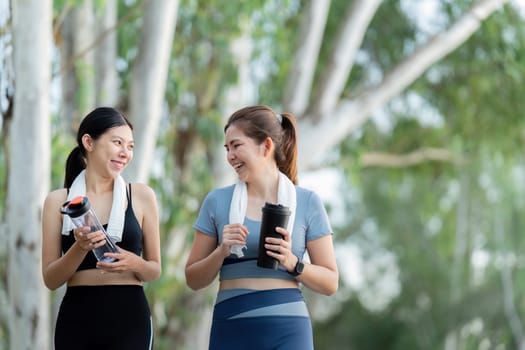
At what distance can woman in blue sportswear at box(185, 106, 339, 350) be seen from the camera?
2936 millimetres

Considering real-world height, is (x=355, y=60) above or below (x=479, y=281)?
above

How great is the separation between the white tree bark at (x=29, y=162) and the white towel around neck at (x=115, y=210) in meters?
1.88

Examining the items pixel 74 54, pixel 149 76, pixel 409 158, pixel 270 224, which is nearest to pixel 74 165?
pixel 270 224

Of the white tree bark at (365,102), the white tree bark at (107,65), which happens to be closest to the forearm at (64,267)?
the white tree bark at (107,65)

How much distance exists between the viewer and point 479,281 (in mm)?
18641

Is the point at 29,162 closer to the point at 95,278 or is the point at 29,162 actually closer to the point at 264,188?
the point at 95,278

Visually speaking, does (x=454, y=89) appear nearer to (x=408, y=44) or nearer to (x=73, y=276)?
(x=408, y=44)

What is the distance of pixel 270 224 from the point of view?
2.78 meters

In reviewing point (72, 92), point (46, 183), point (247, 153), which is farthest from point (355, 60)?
point (247, 153)

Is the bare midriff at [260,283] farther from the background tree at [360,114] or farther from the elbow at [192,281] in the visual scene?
the background tree at [360,114]

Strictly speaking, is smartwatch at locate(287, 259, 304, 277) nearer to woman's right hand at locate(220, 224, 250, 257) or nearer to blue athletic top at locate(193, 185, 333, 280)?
blue athletic top at locate(193, 185, 333, 280)

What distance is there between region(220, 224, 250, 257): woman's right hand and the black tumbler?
64 mm

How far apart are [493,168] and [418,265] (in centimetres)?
331

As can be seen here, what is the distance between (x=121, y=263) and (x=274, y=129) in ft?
2.09
